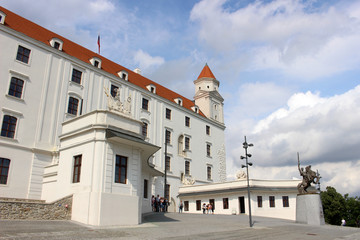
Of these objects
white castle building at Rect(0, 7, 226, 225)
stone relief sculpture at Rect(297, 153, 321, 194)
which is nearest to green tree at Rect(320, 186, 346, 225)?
A: white castle building at Rect(0, 7, 226, 225)

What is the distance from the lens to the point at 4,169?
23031 millimetres

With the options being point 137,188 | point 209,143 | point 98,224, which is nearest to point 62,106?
point 137,188

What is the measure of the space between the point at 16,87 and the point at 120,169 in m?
14.0

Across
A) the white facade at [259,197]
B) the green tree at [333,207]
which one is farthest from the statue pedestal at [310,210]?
the green tree at [333,207]

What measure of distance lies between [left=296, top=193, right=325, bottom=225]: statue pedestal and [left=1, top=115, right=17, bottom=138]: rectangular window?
2271 centimetres

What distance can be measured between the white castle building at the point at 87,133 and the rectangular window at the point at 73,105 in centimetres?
10

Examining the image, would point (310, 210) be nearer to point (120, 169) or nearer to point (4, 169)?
point (120, 169)

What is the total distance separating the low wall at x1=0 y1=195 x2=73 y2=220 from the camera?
1460 centimetres

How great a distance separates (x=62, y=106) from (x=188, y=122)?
20.4 metres

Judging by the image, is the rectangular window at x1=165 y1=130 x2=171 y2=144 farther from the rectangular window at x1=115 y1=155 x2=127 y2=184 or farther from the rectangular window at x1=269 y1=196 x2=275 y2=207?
the rectangular window at x1=115 y1=155 x2=127 y2=184

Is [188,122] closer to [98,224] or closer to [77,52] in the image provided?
[77,52]

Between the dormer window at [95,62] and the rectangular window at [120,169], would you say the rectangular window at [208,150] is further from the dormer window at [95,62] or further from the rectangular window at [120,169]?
the rectangular window at [120,169]

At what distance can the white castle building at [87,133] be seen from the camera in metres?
17.2

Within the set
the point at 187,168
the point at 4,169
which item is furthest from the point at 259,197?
the point at 4,169
